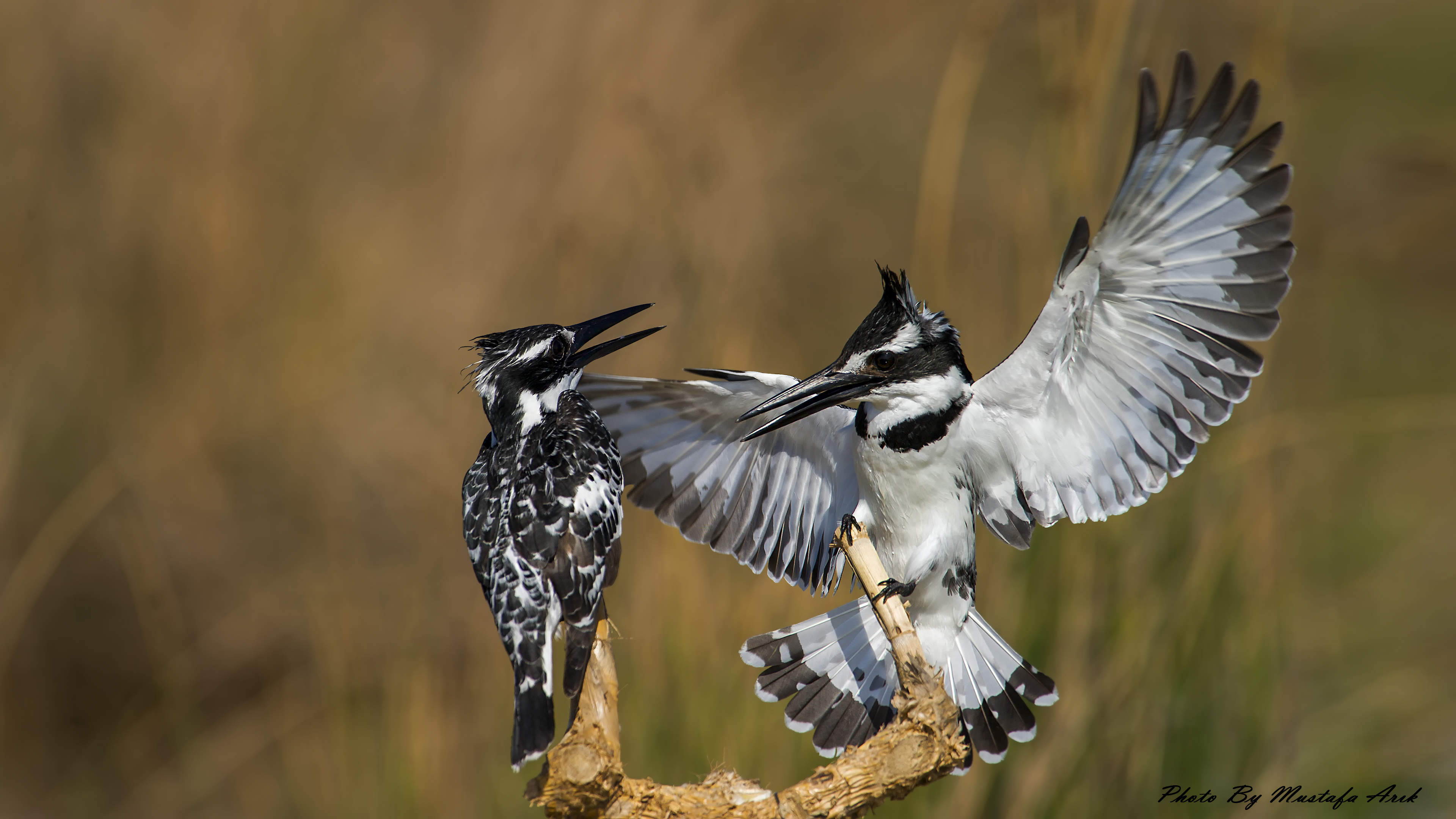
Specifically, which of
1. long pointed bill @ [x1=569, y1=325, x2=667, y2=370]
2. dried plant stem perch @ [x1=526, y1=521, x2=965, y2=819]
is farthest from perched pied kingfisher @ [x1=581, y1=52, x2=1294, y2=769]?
long pointed bill @ [x1=569, y1=325, x2=667, y2=370]

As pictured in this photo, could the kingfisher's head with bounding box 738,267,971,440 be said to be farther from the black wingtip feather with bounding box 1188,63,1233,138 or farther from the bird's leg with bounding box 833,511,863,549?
→ the black wingtip feather with bounding box 1188,63,1233,138

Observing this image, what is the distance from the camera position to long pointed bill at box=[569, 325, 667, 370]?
9.86 ft

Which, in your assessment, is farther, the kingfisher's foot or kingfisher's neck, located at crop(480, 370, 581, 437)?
kingfisher's neck, located at crop(480, 370, 581, 437)

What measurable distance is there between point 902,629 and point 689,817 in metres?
0.69

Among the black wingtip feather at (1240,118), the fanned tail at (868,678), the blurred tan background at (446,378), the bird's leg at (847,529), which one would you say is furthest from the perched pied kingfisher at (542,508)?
the blurred tan background at (446,378)

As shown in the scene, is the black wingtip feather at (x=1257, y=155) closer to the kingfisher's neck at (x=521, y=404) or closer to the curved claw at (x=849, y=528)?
the curved claw at (x=849, y=528)

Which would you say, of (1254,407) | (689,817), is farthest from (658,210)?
(689,817)

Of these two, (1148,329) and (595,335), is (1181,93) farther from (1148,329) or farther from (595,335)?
(595,335)

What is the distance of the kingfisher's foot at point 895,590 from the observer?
284 cm

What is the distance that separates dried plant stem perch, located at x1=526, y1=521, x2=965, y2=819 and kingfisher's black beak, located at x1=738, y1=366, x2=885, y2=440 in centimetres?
61

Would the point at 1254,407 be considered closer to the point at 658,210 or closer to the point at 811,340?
the point at 658,210

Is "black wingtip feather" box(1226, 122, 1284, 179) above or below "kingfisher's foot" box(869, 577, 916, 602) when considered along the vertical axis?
above

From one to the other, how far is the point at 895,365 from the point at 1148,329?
2.10 feet

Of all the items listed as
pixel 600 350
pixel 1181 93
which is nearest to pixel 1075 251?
pixel 1181 93
